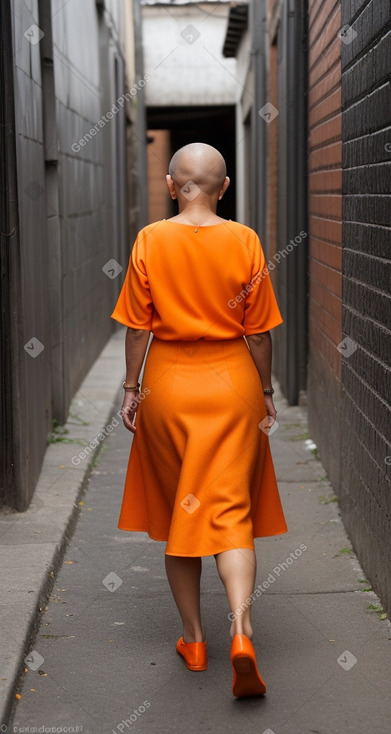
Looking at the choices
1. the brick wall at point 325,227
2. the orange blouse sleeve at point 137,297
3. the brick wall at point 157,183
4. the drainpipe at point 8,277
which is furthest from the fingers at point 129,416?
the brick wall at point 157,183

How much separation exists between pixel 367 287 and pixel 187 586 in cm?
171

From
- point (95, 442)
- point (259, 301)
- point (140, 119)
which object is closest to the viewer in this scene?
point (259, 301)

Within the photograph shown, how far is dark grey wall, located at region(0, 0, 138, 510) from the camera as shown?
599 cm

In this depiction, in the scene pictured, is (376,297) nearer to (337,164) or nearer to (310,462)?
(337,164)

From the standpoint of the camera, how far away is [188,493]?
3.95m

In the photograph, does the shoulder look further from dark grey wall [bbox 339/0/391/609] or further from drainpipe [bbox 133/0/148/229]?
drainpipe [bbox 133/0/148/229]

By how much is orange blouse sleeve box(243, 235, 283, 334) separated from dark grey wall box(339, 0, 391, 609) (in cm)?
61

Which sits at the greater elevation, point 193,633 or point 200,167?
point 200,167

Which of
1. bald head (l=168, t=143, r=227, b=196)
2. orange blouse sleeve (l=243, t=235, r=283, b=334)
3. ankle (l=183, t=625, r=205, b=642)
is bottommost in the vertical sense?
ankle (l=183, t=625, r=205, b=642)

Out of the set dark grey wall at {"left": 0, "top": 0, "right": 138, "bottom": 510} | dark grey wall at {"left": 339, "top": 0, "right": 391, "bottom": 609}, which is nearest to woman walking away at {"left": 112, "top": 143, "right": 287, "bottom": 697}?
dark grey wall at {"left": 339, "top": 0, "right": 391, "bottom": 609}

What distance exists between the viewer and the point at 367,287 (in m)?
5.09

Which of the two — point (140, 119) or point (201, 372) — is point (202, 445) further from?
point (140, 119)

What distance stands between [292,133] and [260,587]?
5.20 m

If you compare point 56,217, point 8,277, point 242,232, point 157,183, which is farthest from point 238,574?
point 157,183
